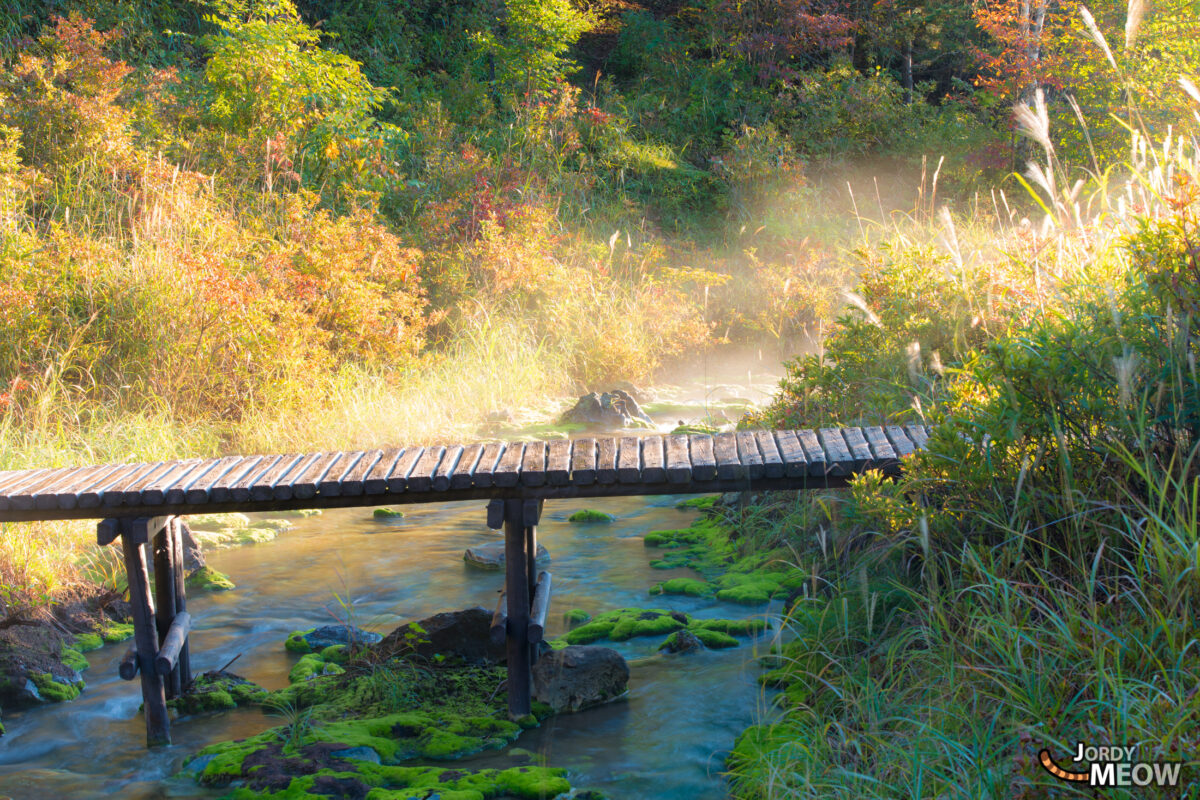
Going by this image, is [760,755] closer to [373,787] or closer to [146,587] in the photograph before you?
[373,787]

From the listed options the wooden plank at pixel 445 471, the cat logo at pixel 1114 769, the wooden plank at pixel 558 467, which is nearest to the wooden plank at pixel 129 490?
the wooden plank at pixel 445 471

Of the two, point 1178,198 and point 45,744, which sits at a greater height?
point 1178,198

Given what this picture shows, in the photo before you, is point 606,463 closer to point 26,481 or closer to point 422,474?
point 422,474

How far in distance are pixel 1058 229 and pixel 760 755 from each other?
143 inches

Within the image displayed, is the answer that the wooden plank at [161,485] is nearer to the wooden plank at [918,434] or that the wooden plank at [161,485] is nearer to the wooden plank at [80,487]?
the wooden plank at [80,487]

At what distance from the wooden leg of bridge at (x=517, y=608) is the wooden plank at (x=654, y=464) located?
60cm

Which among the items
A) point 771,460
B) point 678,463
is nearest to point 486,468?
point 678,463

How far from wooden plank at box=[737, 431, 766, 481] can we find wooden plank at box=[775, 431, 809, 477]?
11cm

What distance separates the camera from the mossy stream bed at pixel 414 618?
424 cm

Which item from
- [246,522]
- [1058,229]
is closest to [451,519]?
[246,522]

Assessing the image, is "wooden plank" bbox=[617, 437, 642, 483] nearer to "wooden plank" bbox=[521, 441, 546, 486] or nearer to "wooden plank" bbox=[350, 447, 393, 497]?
"wooden plank" bbox=[521, 441, 546, 486]

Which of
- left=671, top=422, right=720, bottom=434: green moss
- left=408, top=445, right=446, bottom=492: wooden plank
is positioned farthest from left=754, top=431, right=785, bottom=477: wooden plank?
left=671, top=422, right=720, bottom=434: green moss

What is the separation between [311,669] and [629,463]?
7.05ft

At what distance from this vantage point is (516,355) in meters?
12.0
